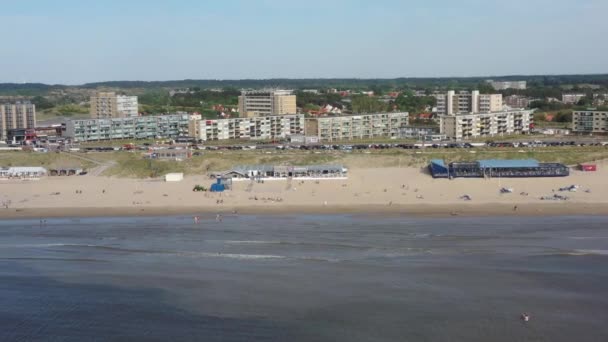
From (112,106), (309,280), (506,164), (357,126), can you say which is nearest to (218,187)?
(506,164)

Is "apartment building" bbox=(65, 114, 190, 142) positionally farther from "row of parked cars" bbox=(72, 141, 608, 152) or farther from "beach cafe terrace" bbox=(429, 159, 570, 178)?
"beach cafe terrace" bbox=(429, 159, 570, 178)

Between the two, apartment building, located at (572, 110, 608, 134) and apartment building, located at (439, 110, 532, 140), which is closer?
apartment building, located at (439, 110, 532, 140)

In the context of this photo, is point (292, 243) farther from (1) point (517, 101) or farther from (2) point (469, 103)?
(1) point (517, 101)

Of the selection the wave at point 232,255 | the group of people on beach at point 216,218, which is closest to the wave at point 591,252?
Result: the wave at point 232,255

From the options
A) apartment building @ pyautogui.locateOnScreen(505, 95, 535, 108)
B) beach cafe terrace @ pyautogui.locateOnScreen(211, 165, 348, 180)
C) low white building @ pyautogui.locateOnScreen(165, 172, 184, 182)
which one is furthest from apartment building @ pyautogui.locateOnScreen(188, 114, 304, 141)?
apartment building @ pyautogui.locateOnScreen(505, 95, 535, 108)

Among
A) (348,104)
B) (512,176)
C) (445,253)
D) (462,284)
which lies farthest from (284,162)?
(348,104)
